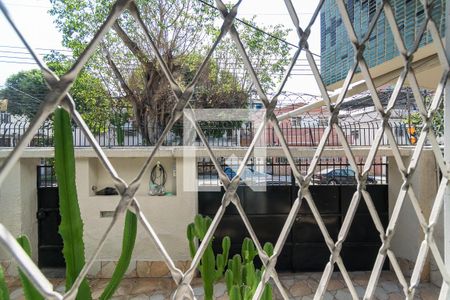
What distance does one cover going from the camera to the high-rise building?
3.92 ft

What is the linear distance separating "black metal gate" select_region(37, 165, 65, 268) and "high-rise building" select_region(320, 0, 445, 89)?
152 inches

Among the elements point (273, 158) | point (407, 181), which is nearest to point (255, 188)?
point (273, 158)

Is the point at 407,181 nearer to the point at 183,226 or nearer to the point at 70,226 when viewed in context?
the point at 70,226

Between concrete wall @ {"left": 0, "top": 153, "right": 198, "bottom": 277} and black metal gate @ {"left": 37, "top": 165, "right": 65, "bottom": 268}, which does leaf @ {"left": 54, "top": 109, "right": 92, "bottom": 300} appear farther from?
black metal gate @ {"left": 37, "top": 165, "right": 65, "bottom": 268}

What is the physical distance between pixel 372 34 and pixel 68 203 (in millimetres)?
1631

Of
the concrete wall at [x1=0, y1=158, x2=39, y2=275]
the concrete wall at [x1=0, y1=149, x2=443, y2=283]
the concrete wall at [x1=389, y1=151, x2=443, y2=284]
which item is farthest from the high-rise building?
the concrete wall at [x1=0, y1=158, x2=39, y2=275]

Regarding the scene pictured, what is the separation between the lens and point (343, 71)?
7.68 feet

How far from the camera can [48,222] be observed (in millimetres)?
4258

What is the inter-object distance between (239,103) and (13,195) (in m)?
3.96

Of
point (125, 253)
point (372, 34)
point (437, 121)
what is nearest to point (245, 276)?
point (125, 253)

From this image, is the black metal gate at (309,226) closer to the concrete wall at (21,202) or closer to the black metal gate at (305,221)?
the black metal gate at (305,221)

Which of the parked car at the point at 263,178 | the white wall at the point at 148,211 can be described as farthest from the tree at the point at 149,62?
the parked car at the point at 263,178

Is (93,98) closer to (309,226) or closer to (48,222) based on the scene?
(48,222)

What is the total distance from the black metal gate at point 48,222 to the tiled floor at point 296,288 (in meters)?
0.71
